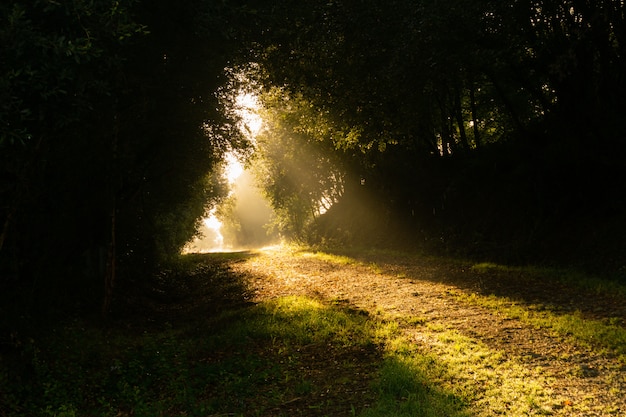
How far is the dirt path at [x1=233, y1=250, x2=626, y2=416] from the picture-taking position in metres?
6.34

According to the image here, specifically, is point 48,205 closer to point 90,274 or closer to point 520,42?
point 90,274

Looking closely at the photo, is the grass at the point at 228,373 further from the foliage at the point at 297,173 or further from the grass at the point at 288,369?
the foliage at the point at 297,173

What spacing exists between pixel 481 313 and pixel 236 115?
413 inches

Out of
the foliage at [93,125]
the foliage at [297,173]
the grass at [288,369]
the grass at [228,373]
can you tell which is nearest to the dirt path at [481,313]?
the grass at [288,369]

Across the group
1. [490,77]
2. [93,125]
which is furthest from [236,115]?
[490,77]

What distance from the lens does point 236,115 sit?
54.1ft

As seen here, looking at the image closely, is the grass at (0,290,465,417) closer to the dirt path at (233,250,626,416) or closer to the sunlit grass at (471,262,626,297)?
the dirt path at (233,250,626,416)

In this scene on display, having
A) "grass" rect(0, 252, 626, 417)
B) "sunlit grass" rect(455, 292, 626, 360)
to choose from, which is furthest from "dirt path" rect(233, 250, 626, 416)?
"sunlit grass" rect(455, 292, 626, 360)

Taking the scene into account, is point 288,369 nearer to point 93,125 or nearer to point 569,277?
point 93,125

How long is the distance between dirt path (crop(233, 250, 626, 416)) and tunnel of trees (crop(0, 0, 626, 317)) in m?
3.68

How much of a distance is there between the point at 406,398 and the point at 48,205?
29.3 feet

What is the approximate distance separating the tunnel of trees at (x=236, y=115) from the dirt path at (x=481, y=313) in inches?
145

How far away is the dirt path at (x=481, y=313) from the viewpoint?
20.8ft

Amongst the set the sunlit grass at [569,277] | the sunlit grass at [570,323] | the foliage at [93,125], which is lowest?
the sunlit grass at [570,323]
